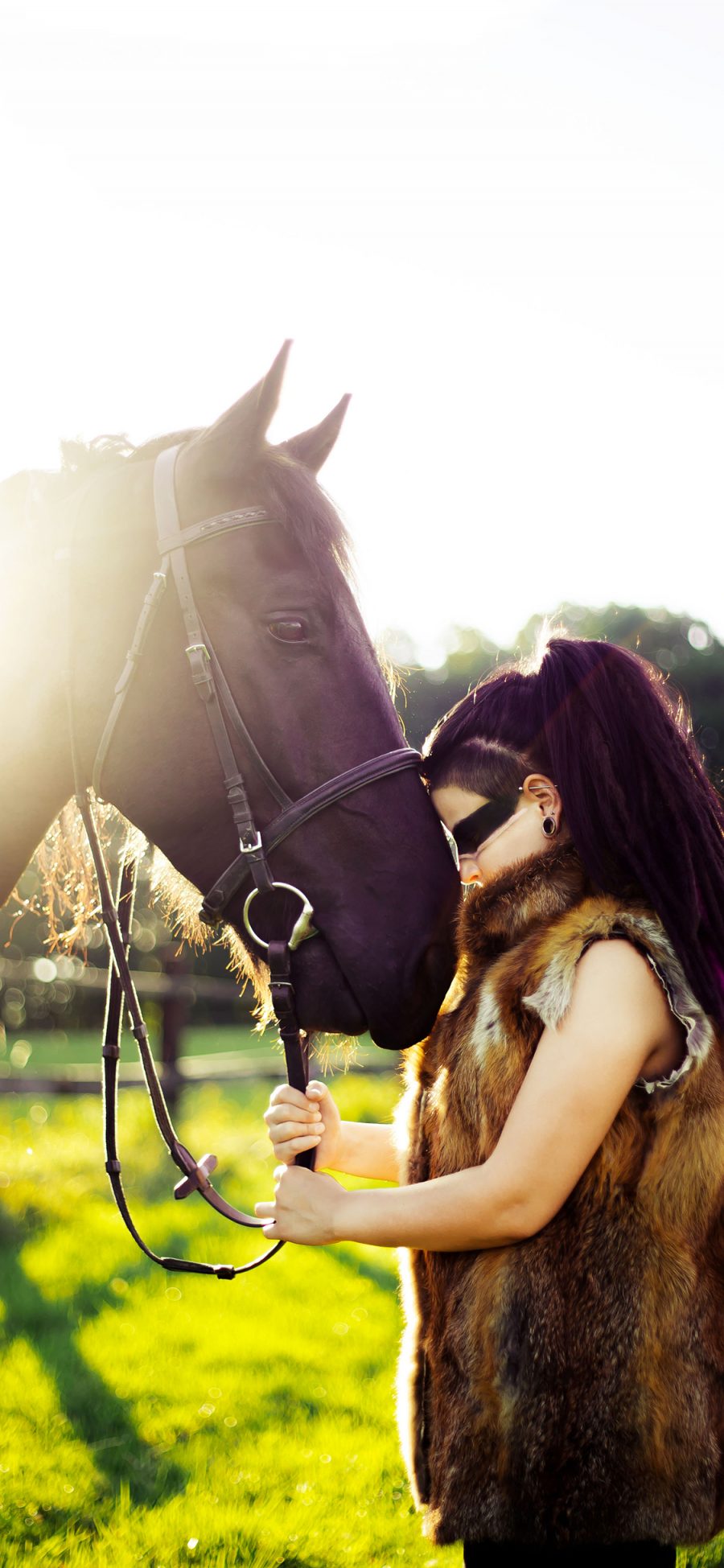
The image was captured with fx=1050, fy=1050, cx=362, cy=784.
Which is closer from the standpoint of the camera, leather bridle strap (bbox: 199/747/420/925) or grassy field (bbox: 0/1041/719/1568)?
leather bridle strap (bbox: 199/747/420/925)

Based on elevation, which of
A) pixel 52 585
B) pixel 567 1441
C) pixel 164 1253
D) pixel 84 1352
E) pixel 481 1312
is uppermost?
pixel 52 585

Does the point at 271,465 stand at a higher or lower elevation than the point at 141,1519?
A: higher

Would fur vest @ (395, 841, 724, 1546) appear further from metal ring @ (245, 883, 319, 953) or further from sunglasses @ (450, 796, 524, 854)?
metal ring @ (245, 883, 319, 953)

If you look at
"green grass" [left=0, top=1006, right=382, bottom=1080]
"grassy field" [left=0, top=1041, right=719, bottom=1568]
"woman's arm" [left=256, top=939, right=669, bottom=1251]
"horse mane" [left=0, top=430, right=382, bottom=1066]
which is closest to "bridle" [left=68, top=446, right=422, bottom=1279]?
"horse mane" [left=0, top=430, right=382, bottom=1066]

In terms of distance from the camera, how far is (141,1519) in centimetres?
326

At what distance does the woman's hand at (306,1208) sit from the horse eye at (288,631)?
990 mm

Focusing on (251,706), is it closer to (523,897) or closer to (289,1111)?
(523,897)

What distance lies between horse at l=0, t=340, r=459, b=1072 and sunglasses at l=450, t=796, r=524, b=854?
0.06 meters

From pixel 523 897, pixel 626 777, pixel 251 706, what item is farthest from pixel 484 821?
pixel 251 706

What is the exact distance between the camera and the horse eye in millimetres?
2092

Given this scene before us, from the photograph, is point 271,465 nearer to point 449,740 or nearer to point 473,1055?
point 449,740

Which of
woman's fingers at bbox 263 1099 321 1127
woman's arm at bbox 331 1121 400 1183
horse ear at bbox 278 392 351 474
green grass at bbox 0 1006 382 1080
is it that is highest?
horse ear at bbox 278 392 351 474

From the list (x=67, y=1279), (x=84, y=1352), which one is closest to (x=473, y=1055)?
(x=84, y=1352)

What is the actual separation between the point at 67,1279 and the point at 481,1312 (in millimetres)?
4233
